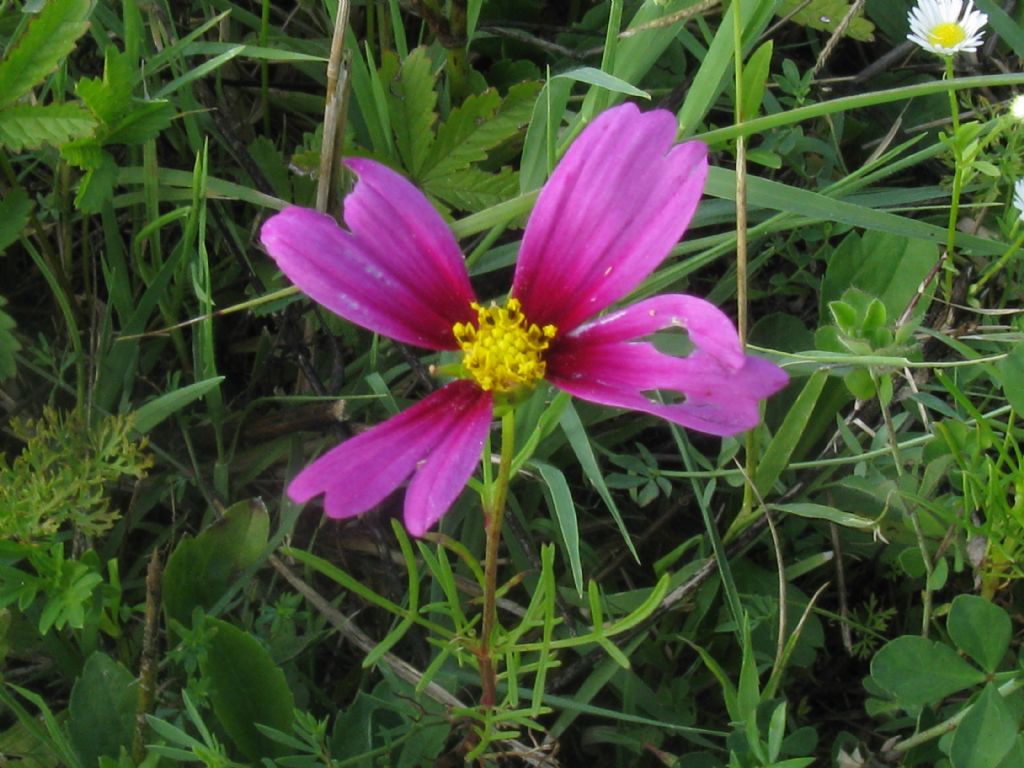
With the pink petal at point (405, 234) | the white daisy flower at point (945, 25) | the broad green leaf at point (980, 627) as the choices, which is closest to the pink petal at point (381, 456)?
the pink petal at point (405, 234)

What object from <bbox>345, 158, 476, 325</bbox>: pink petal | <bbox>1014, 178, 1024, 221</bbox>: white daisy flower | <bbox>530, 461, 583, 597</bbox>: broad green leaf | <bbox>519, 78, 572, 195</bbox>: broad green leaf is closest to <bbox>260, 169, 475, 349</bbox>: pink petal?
<bbox>345, 158, 476, 325</bbox>: pink petal

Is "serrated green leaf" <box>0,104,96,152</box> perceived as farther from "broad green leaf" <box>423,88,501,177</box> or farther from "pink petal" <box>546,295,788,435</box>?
"pink petal" <box>546,295,788,435</box>

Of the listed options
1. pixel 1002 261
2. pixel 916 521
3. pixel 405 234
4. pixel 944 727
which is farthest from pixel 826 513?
pixel 405 234

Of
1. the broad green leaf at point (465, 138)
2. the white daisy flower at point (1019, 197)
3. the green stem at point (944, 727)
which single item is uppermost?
the broad green leaf at point (465, 138)

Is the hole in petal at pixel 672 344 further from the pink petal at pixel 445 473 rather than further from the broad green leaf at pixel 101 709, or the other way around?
the broad green leaf at pixel 101 709

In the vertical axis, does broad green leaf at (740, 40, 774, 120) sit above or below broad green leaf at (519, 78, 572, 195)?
above

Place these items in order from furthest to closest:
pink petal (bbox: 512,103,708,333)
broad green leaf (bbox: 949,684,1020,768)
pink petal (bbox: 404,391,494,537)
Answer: broad green leaf (bbox: 949,684,1020,768)
pink petal (bbox: 512,103,708,333)
pink petal (bbox: 404,391,494,537)

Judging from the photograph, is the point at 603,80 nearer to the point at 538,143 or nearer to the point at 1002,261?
the point at 538,143
